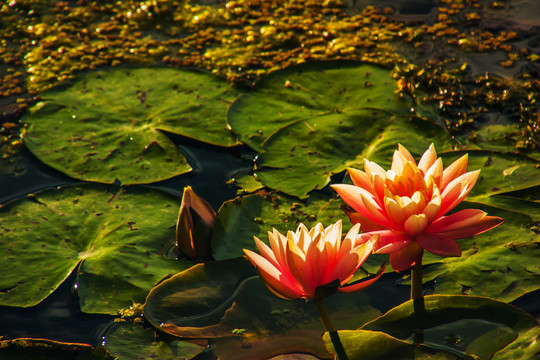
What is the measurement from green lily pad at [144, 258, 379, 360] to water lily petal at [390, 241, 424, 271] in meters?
0.45

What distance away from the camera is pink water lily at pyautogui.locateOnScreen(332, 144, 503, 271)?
1.77m

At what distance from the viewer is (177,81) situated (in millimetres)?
3578

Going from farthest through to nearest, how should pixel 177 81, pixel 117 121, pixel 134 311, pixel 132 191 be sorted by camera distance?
pixel 177 81
pixel 117 121
pixel 132 191
pixel 134 311

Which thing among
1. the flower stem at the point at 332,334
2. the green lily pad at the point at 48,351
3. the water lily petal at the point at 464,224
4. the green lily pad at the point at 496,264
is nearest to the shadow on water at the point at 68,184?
the green lily pad at the point at 48,351

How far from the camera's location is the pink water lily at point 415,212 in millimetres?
1767

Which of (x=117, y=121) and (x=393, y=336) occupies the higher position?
(x=117, y=121)

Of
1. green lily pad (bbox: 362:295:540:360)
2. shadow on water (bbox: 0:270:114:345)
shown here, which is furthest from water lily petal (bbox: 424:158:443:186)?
shadow on water (bbox: 0:270:114:345)

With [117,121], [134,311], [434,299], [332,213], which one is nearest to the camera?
[434,299]

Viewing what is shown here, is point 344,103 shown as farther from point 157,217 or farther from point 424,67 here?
point 157,217

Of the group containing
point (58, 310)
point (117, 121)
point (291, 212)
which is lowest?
point (58, 310)

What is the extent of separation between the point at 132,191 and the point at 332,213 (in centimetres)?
106

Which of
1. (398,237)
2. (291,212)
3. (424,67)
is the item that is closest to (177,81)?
(291,212)

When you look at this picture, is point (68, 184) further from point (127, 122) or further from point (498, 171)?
point (498, 171)

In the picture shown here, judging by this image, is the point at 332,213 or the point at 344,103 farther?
the point at 344,103
